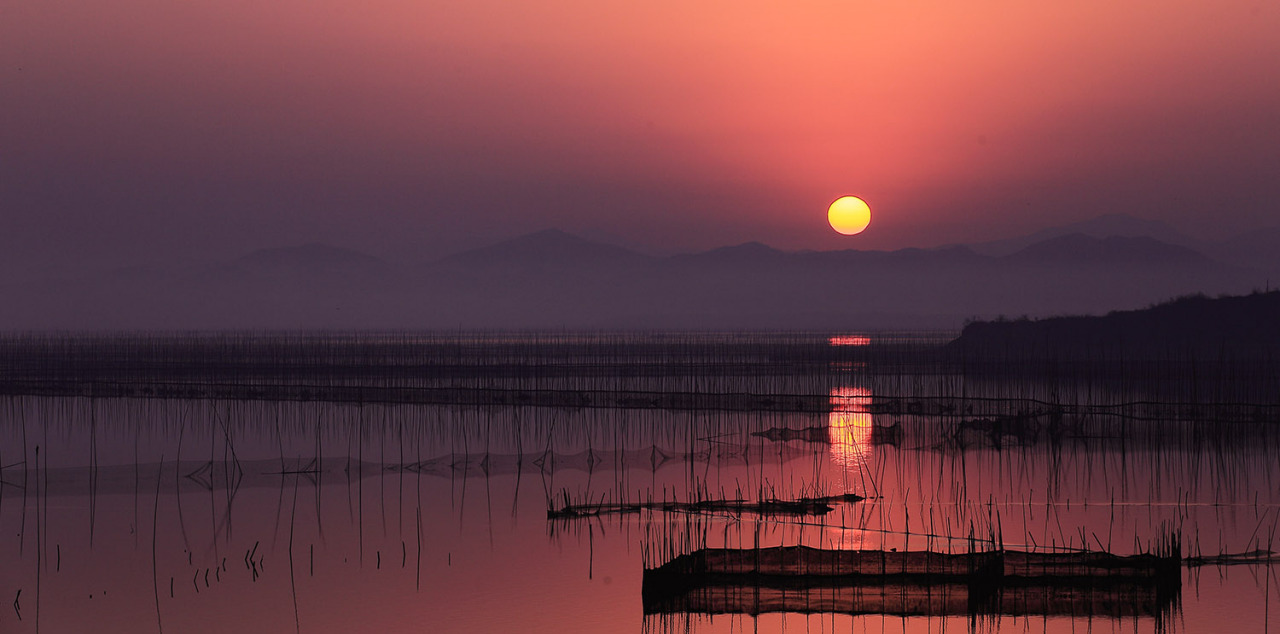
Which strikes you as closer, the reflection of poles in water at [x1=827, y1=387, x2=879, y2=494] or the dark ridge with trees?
the reflection of poles in water at [x1=827, y1=387, x2=879, y2=494]

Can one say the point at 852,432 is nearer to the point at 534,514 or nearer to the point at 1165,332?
the point at 534,514

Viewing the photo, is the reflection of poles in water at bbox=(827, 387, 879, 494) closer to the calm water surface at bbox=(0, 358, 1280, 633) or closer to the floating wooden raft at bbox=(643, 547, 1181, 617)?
the calm water surface at bbox=(0, 358, 1280, 633)

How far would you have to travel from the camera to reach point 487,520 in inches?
450

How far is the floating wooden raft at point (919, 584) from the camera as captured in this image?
766cm

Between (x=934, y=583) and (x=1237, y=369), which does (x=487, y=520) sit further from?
(x=1237, y=369)

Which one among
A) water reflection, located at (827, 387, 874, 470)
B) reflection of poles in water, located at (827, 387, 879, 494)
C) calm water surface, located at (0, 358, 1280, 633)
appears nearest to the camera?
calm water surface, located at (0, 358, 1280, 633)

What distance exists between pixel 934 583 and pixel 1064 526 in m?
3.61

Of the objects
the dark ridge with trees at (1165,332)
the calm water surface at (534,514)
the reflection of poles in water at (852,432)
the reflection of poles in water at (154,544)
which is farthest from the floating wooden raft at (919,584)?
the dark ridge with trees at (1165,332)

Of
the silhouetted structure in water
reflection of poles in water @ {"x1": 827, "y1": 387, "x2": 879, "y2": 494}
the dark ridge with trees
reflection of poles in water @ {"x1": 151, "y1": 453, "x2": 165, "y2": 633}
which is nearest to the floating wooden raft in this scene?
the silhouetted structure in water

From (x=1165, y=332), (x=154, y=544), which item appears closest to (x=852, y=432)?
(x=154, y=544)

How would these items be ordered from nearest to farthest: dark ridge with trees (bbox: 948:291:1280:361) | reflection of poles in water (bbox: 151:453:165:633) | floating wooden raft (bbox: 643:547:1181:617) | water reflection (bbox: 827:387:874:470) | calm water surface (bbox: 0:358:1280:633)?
floating wooden raft (bbox: 643:547:1181:617) → calm water surface (bbox: 0:358:1280:633) → reflection of poles in water (bbox: 151:453:165:633) → water reflection (bbox: 827:387:874:470) → dark ridge with trees (bbox: 948:291:1280:361)

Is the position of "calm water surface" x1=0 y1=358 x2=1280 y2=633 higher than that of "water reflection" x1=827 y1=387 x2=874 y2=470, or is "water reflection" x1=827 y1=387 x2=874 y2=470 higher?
"water reflection" x1=827 y1=387 x2=874 y2=470

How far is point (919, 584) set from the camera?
7824mm

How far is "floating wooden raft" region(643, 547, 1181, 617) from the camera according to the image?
7660 millimetres
